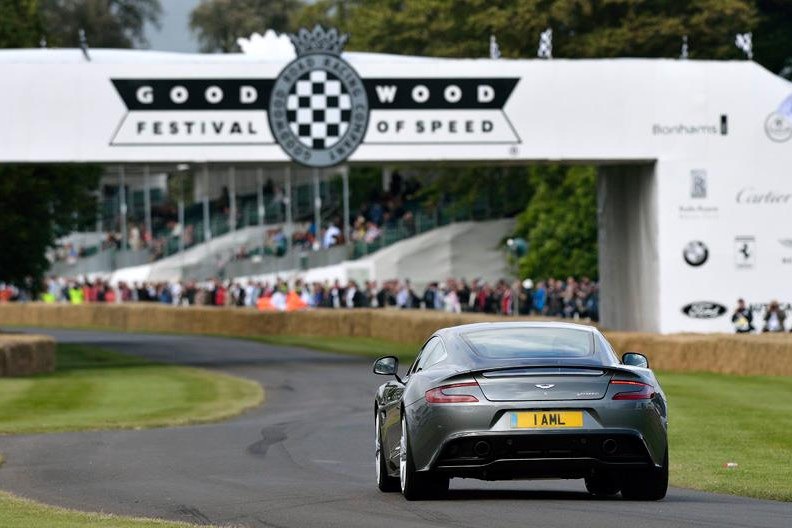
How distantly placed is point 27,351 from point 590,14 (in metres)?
30.7

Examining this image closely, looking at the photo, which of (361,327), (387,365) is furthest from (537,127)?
(387,365)

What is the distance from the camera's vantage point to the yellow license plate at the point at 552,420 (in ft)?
36.8

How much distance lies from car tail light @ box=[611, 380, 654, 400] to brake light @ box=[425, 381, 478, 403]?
2.92 feet

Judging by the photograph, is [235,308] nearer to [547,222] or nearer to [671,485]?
[547,222]

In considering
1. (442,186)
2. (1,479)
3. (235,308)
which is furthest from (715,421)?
(442,186)

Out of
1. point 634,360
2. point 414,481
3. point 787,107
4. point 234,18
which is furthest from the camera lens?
point 234,18

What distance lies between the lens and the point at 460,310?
5028cm

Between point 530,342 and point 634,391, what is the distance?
0.95m

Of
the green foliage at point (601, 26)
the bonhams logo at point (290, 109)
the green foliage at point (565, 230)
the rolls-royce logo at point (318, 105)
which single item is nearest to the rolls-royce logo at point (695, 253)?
the bonhams logo at point (290, 109)

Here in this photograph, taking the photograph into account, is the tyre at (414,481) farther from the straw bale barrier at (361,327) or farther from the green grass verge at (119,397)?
the straw bale barrier at (361,327)

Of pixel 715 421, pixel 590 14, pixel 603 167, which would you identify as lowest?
pixel 715 421

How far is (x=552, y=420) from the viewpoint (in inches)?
442

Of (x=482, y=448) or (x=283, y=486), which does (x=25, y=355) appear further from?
(x=482, y=448)

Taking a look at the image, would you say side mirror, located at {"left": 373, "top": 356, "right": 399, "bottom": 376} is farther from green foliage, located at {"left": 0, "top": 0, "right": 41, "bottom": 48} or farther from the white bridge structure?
green foliage, located at {"left": 0, "top": 0, "right": 41, "bottom": 48}
